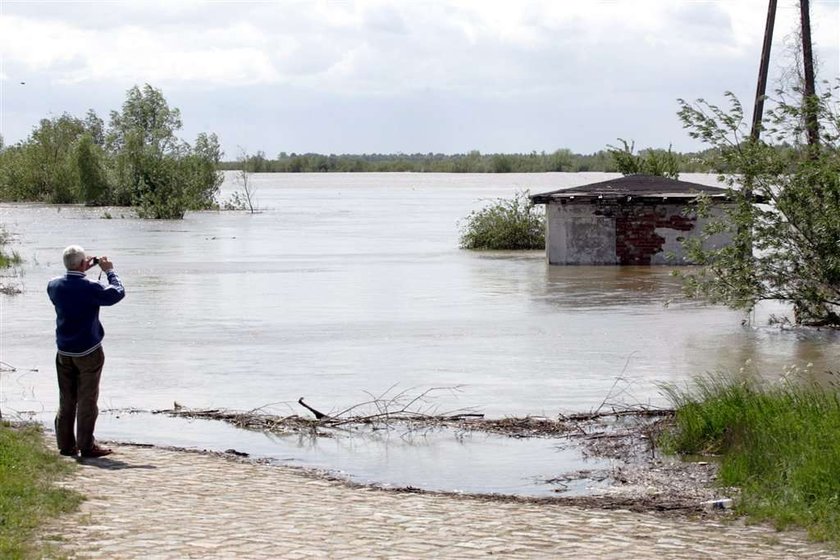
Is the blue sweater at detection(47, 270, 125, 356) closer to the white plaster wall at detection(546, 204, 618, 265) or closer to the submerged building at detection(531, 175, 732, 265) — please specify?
the submerged building at detection(531, 175, 732, 265)

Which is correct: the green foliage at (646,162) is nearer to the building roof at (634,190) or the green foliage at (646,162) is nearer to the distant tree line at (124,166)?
the building roof at (634,190)

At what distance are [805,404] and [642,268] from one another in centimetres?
2314

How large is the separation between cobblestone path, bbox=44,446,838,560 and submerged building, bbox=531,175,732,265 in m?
24.6

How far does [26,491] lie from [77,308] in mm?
2194

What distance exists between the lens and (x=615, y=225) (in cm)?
3400

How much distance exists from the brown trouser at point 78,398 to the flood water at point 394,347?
177 cm

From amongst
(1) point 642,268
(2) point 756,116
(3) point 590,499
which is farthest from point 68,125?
(3) point 590,499

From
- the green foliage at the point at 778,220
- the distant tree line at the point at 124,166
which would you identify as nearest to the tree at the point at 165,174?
the distant tree line at the point at 124,166

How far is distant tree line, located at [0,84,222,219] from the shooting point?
242ft

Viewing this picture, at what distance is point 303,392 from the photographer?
15.0 metres

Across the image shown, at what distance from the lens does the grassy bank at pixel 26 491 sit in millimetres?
7223

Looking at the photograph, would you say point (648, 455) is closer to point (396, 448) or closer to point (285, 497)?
point (396, 448)

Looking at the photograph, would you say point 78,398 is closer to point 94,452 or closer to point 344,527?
point 94,452

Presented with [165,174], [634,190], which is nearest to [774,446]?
[634,190]
